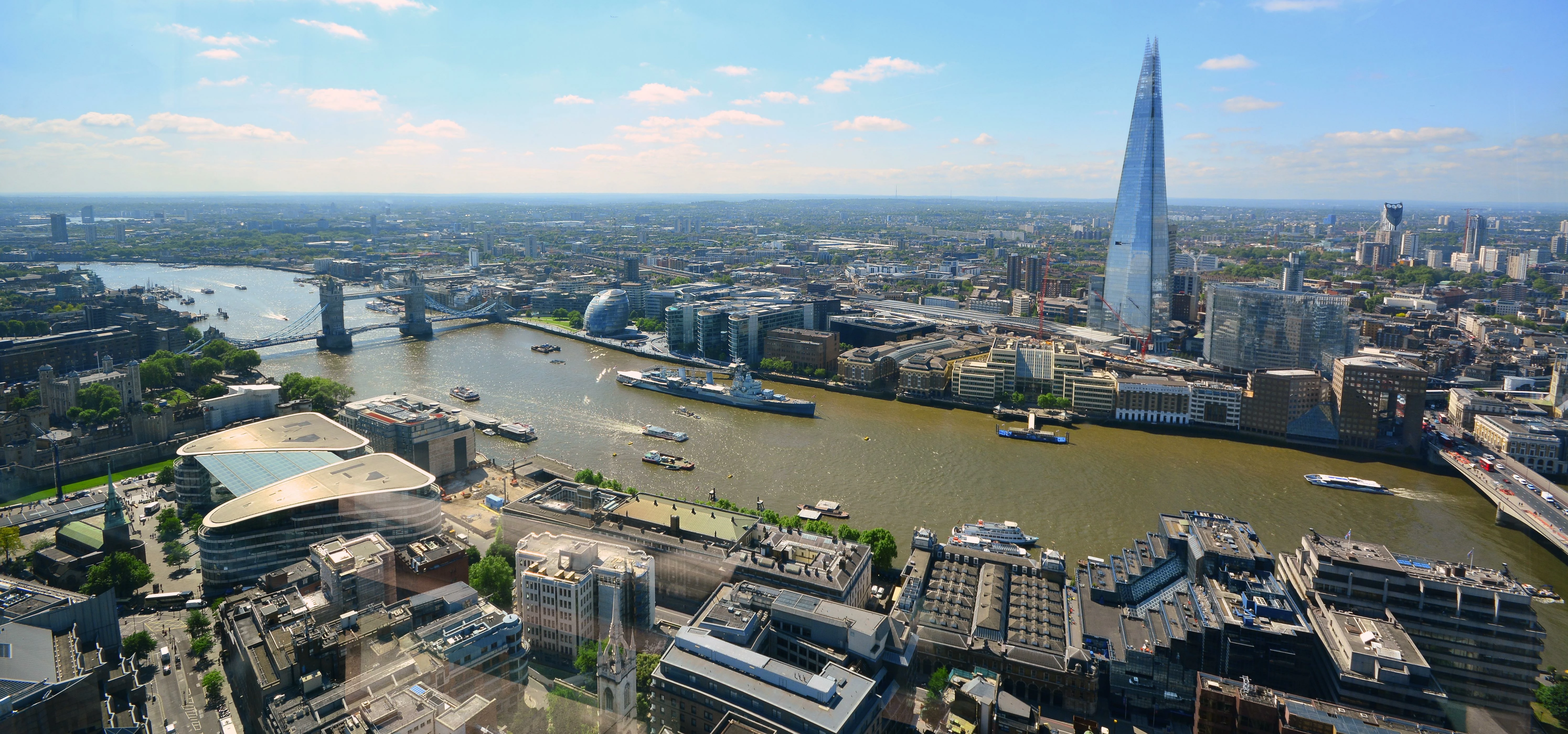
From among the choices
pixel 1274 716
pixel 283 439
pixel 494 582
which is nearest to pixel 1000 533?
pixel 1274 716

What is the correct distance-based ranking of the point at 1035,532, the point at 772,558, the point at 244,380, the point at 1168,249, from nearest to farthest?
the point at 772,558 → the point at 1035,532 → the point at 244,380 → the point at 1168,249

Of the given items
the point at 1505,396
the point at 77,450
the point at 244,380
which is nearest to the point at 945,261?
the point at 1505,396

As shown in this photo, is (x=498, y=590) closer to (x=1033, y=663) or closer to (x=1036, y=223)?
(x=1033, y=663)

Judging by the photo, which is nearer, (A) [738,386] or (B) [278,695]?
(B) [278,695]

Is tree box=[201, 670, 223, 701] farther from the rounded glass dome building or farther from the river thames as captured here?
the rounded glass dome building

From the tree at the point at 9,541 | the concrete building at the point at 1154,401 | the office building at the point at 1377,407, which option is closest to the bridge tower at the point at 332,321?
the tree at the point at 9,541

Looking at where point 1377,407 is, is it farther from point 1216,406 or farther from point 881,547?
point 881,547

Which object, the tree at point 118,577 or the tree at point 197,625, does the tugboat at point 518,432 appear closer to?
the tree at point 118,577
